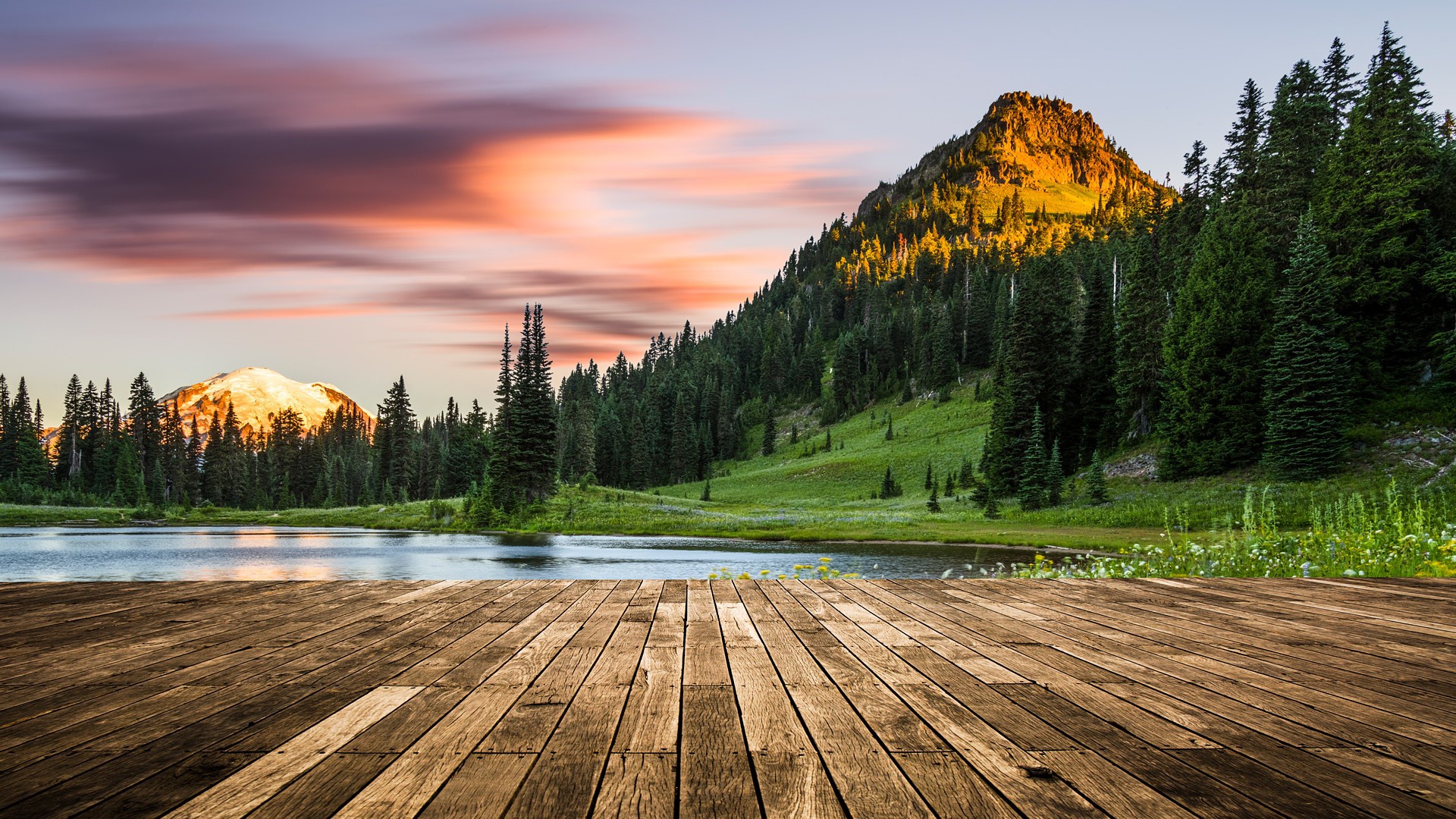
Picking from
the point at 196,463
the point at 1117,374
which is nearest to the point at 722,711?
the point at 1117,374

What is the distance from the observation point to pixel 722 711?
8.96 ft

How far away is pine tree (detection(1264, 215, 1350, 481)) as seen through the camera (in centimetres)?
3316

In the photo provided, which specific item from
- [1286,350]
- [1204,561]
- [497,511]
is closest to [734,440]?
[497,511]

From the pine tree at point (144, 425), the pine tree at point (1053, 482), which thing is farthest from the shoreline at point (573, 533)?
the pine tree at point (144, 425)

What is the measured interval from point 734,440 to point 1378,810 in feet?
363

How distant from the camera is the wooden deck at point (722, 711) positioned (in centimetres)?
195

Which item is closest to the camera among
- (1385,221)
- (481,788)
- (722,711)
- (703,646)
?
(481,788)

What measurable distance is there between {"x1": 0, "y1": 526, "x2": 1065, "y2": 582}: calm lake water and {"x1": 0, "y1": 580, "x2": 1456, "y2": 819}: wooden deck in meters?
15.3

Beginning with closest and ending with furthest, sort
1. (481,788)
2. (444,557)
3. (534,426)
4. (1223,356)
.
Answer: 1. (481,788)
2. (444,557)
3. (1223,356)
4. (534,426)

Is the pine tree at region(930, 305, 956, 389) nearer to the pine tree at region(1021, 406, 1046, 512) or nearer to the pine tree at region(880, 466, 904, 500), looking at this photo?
the pine tree at region(880, 466, 904, 500)

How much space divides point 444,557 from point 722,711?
32878 millimetres

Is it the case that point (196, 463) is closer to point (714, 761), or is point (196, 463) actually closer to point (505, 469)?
point (505, 469)

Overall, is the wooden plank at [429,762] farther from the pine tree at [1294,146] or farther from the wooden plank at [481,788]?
the pine tree at [1294,146]

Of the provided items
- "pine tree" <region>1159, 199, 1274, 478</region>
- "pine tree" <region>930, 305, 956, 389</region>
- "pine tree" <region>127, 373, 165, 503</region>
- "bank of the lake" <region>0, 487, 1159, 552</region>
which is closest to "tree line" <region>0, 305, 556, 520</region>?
"pine tree" <region>127, 373, 165, 503</region>
